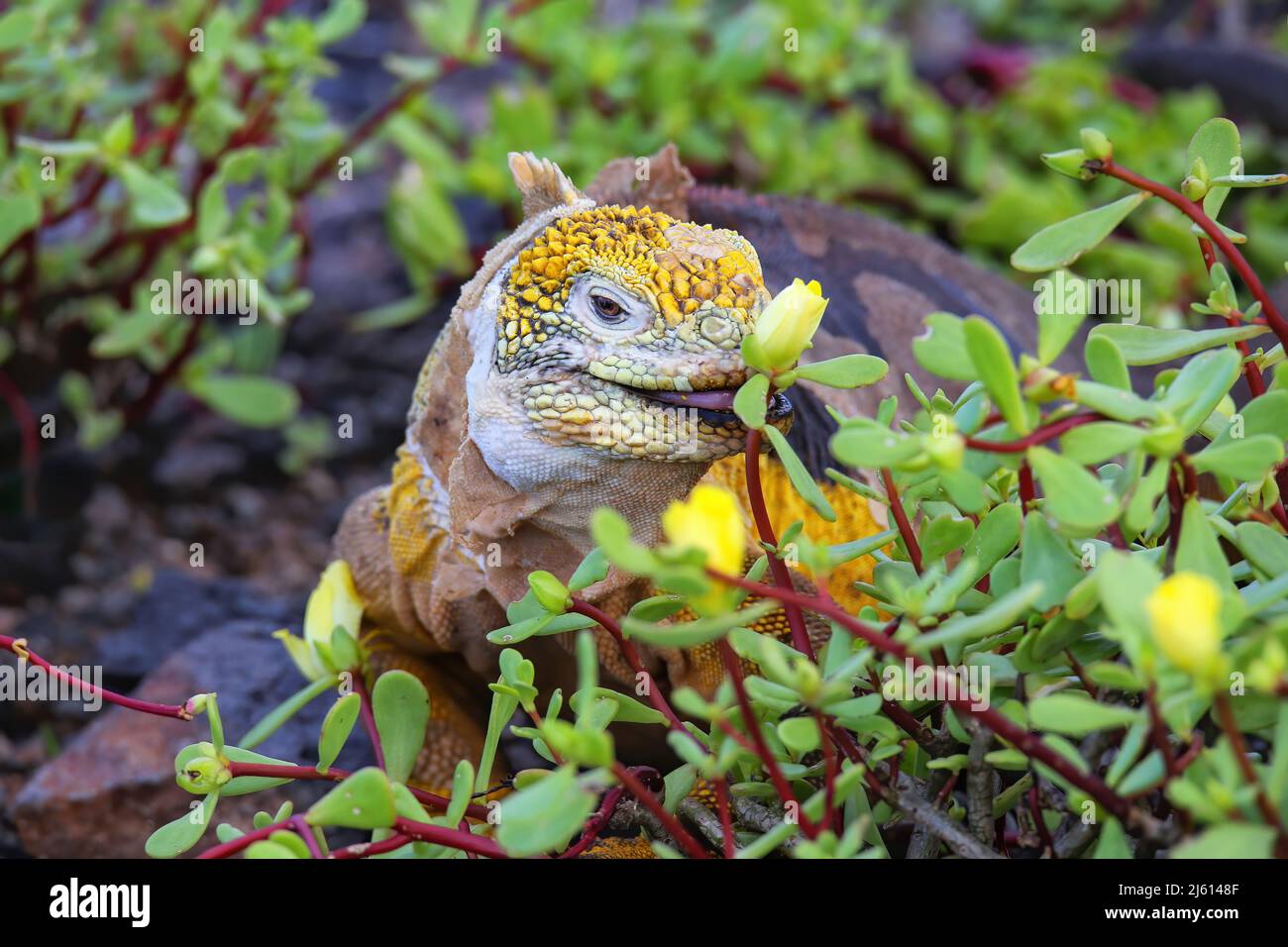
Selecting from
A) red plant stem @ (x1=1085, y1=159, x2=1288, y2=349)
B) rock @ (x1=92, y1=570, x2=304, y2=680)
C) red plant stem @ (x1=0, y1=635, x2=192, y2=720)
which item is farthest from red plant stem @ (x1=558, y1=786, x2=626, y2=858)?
rock @ (x1=92, y1=570, x2=304, y2=680)

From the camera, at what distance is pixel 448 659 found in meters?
3.16

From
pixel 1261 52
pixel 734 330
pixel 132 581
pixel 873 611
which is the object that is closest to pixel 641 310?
pixel 734 330

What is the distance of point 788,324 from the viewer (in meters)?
1.83

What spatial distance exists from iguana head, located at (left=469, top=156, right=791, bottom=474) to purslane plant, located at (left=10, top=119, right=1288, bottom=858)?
302 millimetres

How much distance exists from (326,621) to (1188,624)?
75.1 inches

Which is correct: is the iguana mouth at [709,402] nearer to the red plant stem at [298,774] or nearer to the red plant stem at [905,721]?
the red plant stem at [905,721]

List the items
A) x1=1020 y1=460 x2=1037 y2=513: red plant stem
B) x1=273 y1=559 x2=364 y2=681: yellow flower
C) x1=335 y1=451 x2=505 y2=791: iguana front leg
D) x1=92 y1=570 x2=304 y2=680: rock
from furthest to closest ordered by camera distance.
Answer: x1=92 y1=570 x2=304 y2=680: rock
x1=335 y1=451 x2=505 y2=791: iguana front leg
x1=273 y1=559 x2=364 y2=681: yellow flower
x1=1020 y1=460 x2=1037 y2=513: red plant stem

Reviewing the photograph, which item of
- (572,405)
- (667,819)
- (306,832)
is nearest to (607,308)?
(572,405)

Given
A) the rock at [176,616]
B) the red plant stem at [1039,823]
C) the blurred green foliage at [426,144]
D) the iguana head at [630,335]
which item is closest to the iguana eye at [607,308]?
the iguana head at [630,335]

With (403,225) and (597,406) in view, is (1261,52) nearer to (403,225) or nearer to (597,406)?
(403,225)

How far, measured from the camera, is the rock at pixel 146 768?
3203mm

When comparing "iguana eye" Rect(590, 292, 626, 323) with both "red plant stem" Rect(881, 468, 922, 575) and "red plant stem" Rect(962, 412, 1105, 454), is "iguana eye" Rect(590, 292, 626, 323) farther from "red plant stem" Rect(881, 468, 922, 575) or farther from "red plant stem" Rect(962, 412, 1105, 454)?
"red plant stem" Rect(962, 412, 1105, 454)

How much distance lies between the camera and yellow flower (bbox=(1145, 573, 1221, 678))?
138cm
